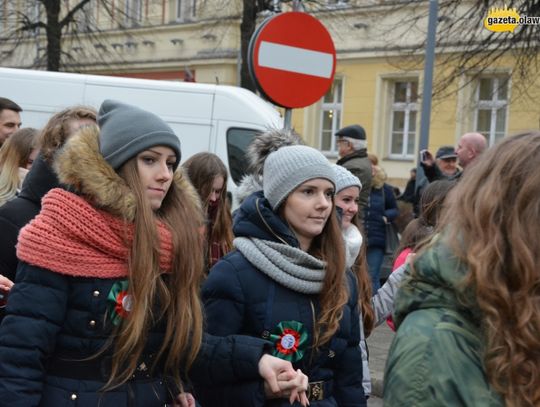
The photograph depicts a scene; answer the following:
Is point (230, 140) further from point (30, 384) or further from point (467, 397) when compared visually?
point (467, 397)

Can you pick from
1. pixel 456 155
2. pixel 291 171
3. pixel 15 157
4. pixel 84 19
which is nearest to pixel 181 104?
pixel 456 155

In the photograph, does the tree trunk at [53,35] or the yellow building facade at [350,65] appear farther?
the yellow building facade at [350,65]

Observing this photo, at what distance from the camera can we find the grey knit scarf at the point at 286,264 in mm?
3404

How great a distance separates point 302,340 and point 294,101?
9.73ft

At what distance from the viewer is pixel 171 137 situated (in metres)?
3.15

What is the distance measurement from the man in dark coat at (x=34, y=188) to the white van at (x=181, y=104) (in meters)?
7.67

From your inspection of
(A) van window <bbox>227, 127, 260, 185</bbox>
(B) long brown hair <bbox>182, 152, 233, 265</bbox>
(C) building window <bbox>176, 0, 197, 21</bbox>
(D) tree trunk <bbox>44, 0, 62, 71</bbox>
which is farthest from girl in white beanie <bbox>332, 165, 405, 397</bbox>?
(C) building window <bbox>176, 0, 197, 21</bbox>

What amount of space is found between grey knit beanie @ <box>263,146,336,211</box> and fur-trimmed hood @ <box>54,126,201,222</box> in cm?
85

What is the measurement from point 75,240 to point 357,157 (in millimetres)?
5564

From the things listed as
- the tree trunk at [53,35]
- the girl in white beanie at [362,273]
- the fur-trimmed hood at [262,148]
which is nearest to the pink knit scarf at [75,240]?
the fur-trimmed hood at [262,148]

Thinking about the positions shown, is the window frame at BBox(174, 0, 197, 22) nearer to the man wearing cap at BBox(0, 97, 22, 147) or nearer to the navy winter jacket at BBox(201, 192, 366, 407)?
the man wearing cap at BBox(0, 97, 22, 147)

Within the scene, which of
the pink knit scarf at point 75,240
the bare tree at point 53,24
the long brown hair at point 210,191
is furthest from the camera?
the bare tree at point 53,24

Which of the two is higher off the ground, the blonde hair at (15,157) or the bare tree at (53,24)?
the bare tree at (53,24)

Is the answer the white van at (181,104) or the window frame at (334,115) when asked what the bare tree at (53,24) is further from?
Answer: the white van at (181,104)
